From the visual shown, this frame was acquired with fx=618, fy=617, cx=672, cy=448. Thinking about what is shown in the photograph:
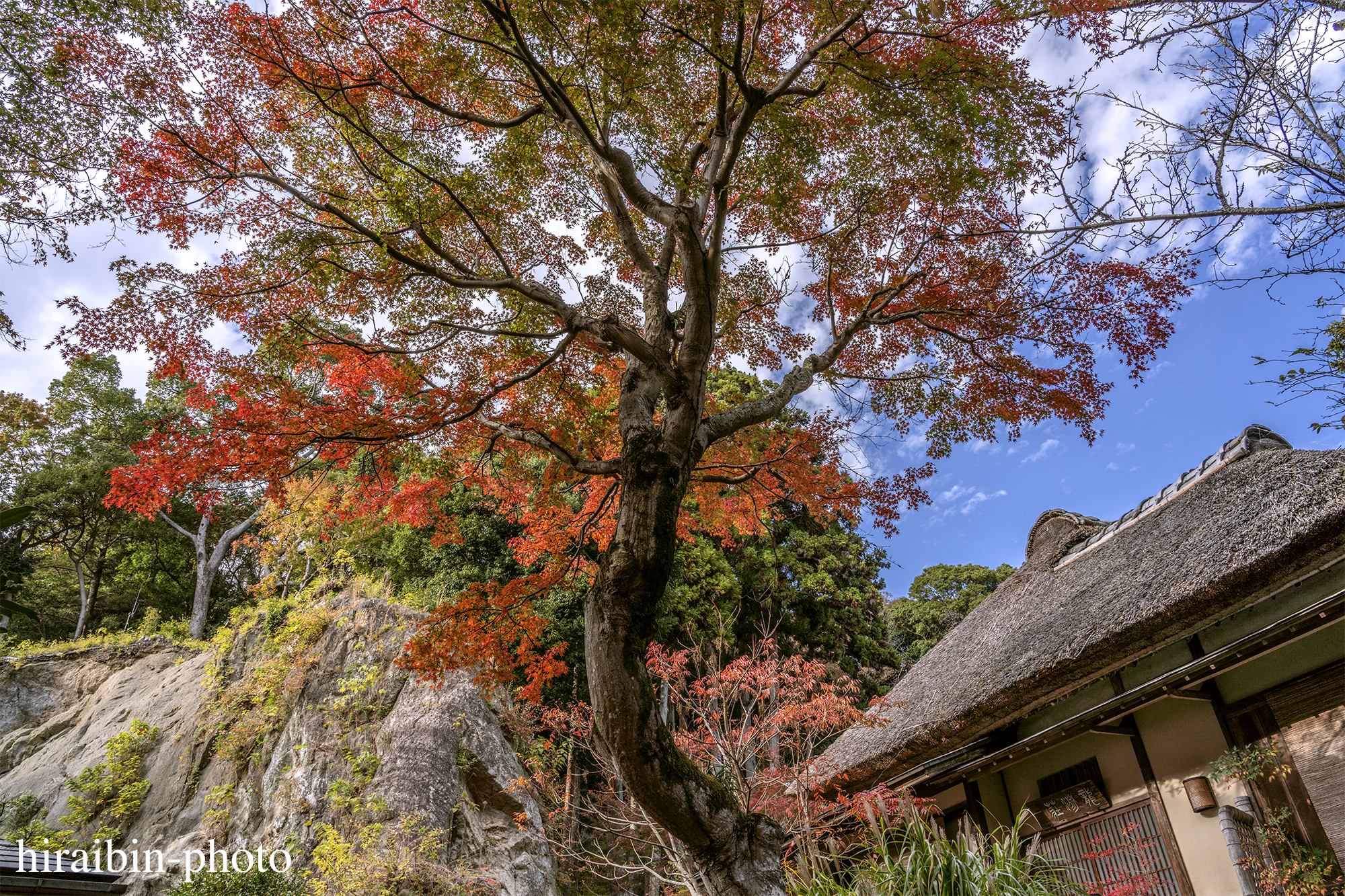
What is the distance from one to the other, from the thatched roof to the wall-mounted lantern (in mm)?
906

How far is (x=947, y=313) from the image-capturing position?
6.61 m

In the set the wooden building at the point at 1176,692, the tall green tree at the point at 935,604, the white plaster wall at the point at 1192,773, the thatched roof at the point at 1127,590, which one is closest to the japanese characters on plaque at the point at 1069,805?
the wooden building at the point at 1176,692

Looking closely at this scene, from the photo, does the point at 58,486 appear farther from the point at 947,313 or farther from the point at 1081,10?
the point at 1081,10

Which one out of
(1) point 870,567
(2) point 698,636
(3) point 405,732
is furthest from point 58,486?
(1) point 870,567

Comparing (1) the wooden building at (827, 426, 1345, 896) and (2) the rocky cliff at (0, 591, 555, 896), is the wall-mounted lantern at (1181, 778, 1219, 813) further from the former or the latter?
(2) the rocky cliff at (0, 591, 555, 896)

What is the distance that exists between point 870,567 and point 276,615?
1369 cm

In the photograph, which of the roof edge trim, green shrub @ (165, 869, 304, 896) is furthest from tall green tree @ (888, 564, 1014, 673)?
green shrub @ (165, 869, 304, 896)

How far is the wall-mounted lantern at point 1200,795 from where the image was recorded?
450cm

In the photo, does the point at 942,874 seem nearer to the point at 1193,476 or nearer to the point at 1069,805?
the point at 1069,805

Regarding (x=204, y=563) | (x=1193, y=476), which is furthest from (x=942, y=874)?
(x=204, y=563)

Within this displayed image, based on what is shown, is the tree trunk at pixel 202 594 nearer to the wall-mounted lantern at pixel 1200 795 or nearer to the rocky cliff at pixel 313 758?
the rocky cliff at pixel 313 758

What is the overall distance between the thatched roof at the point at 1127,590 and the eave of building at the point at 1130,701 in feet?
0.60

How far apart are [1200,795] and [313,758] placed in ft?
33.8

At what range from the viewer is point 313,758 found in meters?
8.98
